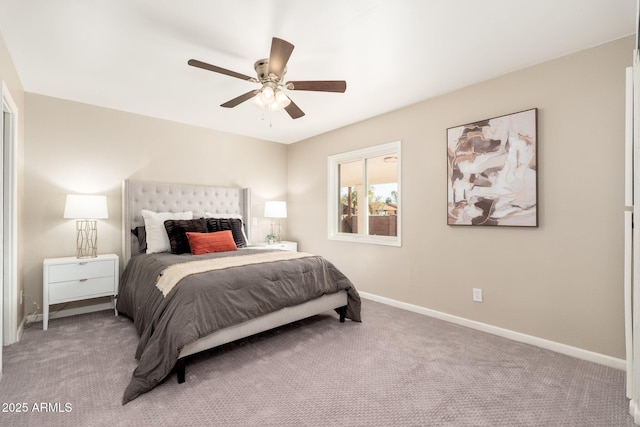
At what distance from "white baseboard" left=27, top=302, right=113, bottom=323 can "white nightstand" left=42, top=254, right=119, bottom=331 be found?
28 centimetres

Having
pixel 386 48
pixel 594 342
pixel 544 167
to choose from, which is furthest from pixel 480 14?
pixel 594 342

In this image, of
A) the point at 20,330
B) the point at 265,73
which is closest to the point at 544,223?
the point at 265,73

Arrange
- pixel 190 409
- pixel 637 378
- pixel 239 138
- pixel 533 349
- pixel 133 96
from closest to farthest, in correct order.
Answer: pixel 637 378, pixel 190 409, pixel 533 349, pixel 133 96, pixel 239 138

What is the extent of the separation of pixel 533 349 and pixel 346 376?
1677 millimetres

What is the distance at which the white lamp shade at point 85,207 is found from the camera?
3096mm

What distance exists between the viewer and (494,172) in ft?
9.39

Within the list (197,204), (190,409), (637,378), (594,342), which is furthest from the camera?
(197,204)

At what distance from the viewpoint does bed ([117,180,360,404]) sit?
2066 millimetres

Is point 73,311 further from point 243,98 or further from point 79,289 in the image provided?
point 243,98

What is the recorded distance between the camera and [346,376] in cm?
215

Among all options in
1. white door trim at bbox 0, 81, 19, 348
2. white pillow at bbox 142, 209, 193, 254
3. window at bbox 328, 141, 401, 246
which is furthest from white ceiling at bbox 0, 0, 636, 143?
white pillow at bbox 142, 209, 193, 254

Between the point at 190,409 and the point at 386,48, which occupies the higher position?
the point at 386,48

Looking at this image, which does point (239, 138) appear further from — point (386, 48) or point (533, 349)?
point (533, 349)

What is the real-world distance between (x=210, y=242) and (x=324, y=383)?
6.75 feet
